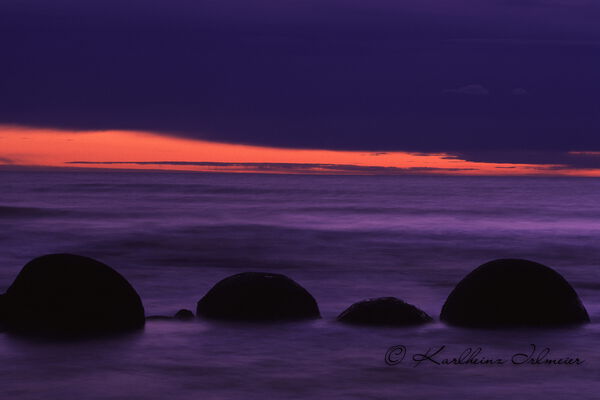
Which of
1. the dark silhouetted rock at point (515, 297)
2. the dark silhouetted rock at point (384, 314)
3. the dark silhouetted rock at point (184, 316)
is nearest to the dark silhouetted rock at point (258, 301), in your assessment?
the dark silhouetted rock at point (184, 316)

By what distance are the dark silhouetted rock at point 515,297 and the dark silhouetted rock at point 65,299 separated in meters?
3.86

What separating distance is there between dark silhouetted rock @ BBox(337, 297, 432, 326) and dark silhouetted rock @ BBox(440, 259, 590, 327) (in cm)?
54

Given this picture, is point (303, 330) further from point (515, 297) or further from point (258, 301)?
point (515, 297)

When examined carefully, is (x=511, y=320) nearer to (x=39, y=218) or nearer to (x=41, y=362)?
(x=41, y=362)

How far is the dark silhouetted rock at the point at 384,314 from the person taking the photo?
934cm

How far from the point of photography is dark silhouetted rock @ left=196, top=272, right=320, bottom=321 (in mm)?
9523

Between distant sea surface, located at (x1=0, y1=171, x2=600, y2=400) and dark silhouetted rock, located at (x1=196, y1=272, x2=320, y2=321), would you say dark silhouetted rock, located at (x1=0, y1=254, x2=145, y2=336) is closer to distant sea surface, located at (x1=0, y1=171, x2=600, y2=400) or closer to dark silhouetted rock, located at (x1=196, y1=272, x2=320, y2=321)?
distant sea surface, located at (x1=0, y1=171, x2=600, y2=400)

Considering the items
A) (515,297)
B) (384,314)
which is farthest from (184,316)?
(515,297)

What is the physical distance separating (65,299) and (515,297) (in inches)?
191

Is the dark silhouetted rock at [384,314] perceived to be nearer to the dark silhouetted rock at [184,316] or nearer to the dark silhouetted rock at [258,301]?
the dark silhouetted rock at [258,301]

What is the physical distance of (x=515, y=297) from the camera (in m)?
9.22

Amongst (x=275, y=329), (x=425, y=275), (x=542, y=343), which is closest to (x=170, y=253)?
(x=425, y=275)

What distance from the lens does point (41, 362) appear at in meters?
7.62

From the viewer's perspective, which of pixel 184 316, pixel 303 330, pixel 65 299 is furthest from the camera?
pixel 184 316
